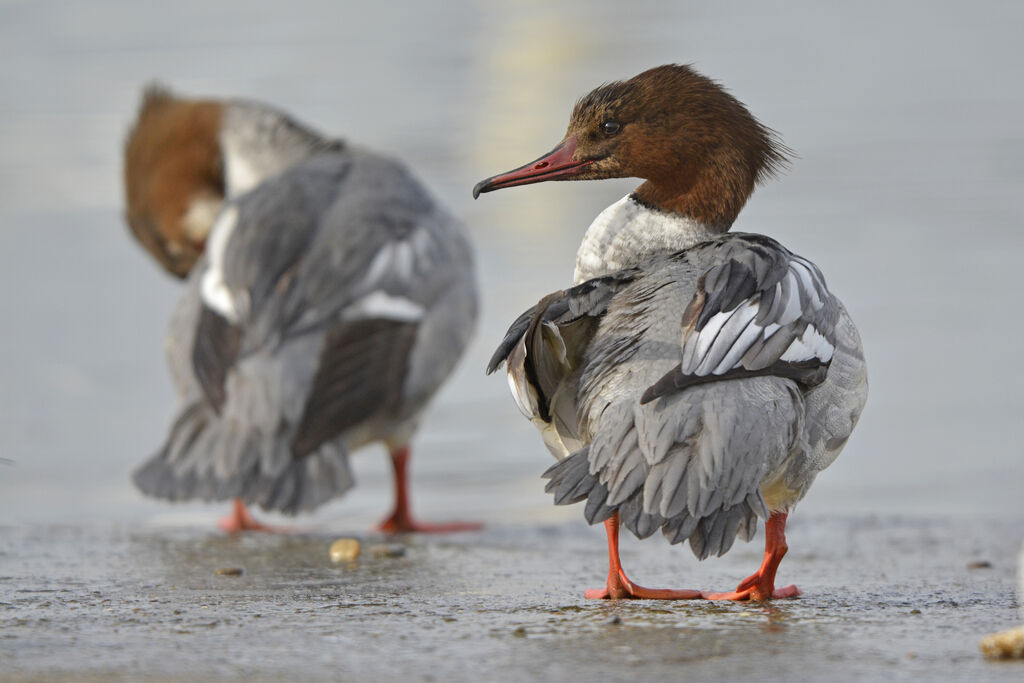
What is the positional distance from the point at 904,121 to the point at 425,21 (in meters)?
8.76

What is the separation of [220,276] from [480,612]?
2882mm

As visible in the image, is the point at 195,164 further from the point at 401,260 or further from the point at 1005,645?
the point at 1005,645

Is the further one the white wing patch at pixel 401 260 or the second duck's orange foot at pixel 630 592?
the white wing patch at pixel 401 260

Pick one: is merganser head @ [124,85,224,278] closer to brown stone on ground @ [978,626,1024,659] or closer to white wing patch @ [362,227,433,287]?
white wing patch @ [362,227,433,287]

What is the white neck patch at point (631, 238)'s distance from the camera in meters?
4.37

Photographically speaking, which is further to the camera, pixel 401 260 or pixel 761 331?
pixel 401 260

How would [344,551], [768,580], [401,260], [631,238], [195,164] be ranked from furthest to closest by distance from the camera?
[195,164] < [401,260] < [344,551] < [631,238] < [768,580]

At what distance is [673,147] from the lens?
14.6 ft

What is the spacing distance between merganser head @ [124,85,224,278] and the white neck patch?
13.2ft

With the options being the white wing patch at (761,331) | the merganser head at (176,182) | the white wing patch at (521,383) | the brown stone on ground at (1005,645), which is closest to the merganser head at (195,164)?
the merganser head at (176,182)

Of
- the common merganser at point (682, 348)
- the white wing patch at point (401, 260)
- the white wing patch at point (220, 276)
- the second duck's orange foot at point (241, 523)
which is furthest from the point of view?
the white wing patch at point (401, 260)

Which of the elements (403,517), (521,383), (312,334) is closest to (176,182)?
(312,334)

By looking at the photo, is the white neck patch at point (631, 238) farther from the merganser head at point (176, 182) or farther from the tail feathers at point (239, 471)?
the merganser head at point (176, 182)

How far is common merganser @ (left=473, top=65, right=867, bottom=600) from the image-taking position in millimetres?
3449
